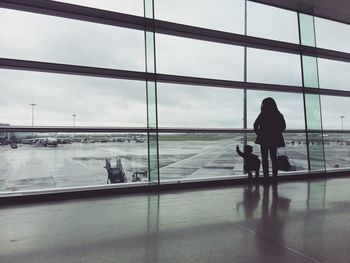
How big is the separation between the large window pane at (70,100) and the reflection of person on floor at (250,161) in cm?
180

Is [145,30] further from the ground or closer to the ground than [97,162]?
further from the ground

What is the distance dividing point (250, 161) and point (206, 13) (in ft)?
8.96

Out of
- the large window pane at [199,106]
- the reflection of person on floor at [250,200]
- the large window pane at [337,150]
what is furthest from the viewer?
the large window pane at [337,150]

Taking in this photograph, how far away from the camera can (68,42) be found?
445cm

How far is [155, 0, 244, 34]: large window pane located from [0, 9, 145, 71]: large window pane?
580mm

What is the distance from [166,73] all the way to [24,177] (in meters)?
2.52

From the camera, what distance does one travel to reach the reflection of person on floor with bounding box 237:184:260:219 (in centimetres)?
312

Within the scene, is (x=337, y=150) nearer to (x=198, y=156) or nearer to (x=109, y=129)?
(x=198, y=156)

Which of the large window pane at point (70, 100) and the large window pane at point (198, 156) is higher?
the large window pane at point (70, 100)

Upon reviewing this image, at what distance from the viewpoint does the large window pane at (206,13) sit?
16.1ft

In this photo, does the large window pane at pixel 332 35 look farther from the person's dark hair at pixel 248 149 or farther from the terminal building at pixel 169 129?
the person's dark hair at pixel 248 149

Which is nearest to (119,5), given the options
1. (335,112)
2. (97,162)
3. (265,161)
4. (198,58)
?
(198,58)

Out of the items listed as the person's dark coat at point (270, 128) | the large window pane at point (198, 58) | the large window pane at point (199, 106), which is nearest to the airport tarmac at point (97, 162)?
the large window pane at point (199, 106)

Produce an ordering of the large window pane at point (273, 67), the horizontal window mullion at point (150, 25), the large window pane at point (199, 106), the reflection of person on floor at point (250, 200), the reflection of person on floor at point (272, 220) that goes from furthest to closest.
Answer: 1. the large window pane at point (273, 67)
2. the large window pane at point (199, 106)
3. the horizontal window mullion at point (150, 25)
4. the reflection of person on floor at point (250, 200)
5. the reflection of person on floor at point (272, 220)
